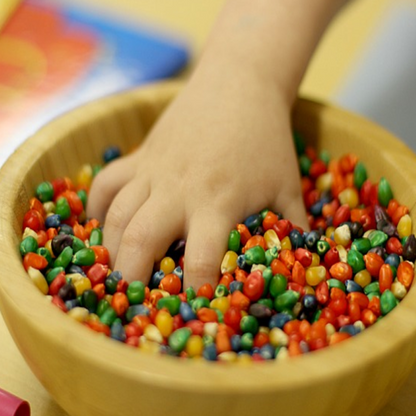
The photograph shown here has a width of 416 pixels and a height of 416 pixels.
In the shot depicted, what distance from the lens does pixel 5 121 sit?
3.12 feet

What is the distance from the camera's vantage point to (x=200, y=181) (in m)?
0.66

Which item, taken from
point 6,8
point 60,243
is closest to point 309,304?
point 60,243

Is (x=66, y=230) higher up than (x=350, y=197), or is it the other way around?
(x=350, y=197)

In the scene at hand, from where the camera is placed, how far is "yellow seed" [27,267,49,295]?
0.57m

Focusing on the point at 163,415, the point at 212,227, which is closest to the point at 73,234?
the point at 212,227

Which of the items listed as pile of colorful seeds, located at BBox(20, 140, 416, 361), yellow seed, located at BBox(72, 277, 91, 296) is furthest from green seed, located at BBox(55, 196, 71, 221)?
yellow seed, located at BBox(72, 277, 91, 296)

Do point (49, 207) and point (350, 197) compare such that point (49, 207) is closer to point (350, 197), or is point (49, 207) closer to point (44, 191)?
point (44, 191)

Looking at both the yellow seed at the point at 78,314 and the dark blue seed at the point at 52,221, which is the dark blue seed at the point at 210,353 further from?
the dark blue seed at the point at 52,221

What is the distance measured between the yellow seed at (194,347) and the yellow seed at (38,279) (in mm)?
129

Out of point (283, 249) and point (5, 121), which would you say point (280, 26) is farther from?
point (5, 121)

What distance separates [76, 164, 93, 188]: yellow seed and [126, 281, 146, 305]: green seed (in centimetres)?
18

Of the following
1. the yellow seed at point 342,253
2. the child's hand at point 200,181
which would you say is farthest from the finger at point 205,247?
the yellow seed at point 342,253

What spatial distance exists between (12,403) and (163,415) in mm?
150

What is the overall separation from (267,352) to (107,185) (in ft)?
0.83
